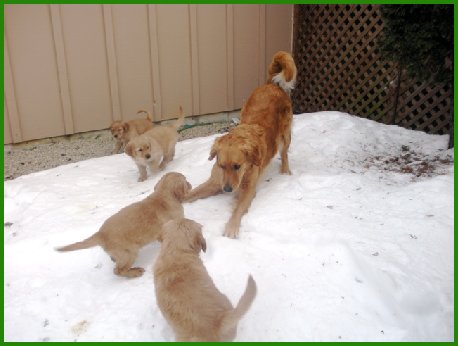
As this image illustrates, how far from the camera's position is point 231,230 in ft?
12.5

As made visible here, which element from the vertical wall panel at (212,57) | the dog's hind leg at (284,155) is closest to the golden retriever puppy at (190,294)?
the dog's hind leg at (284,155)

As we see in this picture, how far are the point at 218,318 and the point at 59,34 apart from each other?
5866 mm

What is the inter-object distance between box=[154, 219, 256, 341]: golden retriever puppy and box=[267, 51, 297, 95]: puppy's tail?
3056 mm

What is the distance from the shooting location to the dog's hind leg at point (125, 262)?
3233 mm

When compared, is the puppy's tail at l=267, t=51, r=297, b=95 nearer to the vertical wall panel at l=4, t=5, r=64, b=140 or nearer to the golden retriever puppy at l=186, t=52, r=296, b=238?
the golden retriever puppy at l=186, t=52, r=296, b=238

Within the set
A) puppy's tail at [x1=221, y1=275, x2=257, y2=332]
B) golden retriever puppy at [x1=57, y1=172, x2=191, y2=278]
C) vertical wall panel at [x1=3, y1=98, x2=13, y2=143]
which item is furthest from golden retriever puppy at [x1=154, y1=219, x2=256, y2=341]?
vertical wall panel at [x1=3, y1=98, x2=13, y2=143]

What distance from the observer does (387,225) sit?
149 inches

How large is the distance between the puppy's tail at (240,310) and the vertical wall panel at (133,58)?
592cm

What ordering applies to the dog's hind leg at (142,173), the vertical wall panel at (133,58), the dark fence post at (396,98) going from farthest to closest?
1. the vertical wall panel at (133,58)
2. the dark fence post at (396,98)
3. the dog's hind leg at (142,173)

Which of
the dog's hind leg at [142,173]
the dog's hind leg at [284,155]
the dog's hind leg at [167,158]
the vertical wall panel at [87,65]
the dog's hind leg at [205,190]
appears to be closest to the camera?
the dog's hind leg at [205,190]

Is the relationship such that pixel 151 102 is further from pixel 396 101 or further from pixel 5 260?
pixel 5 260

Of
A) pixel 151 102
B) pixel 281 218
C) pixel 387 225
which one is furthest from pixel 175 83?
pixel 387 225

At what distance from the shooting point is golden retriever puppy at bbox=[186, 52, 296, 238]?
4102 mm

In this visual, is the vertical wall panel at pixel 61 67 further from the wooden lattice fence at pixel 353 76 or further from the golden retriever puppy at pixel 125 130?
the wooden lattice fence at pixel 353 76
